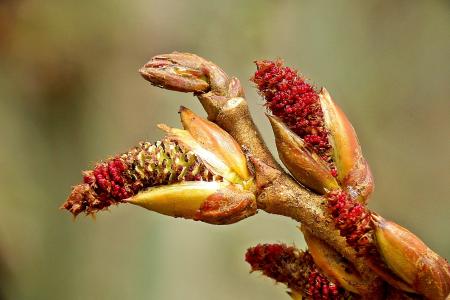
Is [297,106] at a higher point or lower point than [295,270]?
higher

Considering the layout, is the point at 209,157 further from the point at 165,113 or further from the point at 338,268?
the point at 165,113

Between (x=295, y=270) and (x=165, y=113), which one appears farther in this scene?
(x=165, y=113)

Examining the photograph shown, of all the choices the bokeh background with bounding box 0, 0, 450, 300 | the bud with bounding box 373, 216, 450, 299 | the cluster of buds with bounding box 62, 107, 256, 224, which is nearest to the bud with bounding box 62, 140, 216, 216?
the cluster of buds with bounding box 62, 107, 256, 224

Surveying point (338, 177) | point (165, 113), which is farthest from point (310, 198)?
point (165, 113)

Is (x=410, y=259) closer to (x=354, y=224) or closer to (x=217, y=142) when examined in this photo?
→ (x=354, y=224)

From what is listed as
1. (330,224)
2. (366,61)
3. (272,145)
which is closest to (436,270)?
(330,224)

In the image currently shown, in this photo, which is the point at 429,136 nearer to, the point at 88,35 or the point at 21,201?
the point at 88,35

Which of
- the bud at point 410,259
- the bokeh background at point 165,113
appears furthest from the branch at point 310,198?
the bokeh background at point 165,113
